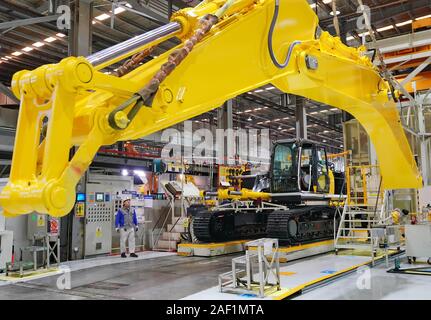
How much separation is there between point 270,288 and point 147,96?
391cm

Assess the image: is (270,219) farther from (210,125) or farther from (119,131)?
(210,125)

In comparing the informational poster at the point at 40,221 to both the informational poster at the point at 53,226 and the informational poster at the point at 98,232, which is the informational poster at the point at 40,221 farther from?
the informational poster at the point at 98,232

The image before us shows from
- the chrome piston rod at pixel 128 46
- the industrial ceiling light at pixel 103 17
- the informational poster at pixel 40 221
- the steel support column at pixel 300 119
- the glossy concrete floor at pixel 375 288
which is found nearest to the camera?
the chrome piston rod at pixel 128 46

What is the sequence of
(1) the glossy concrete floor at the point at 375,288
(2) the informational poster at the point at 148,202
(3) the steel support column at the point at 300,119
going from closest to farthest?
(1) the glossy concrete floor at the point at 375,288 < (2) the informational poster at the point at 148,202 < (3) the steel support column at the point at 300,119

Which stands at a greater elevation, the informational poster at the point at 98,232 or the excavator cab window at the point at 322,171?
the excavator cab window at the point at 322,171

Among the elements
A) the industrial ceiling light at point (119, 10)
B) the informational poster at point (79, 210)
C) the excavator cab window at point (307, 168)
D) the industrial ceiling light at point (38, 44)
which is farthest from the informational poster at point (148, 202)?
the industrial ceiling light at point (38, 44)

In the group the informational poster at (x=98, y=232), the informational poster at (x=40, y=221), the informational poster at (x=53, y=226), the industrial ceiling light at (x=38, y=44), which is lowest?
the informational poster at (x=98, y=232)

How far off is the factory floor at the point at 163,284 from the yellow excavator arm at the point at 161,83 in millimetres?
2728

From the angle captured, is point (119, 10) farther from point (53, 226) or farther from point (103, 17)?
point (53, 226)

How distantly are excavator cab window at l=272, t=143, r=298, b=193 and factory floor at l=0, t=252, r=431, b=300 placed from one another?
6.60 ft

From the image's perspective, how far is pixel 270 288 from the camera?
5688mm

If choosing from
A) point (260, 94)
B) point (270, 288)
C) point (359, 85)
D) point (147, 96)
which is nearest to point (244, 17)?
point (147, 96)

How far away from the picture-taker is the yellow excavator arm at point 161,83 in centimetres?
232

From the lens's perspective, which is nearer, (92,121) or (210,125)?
(92,121)
